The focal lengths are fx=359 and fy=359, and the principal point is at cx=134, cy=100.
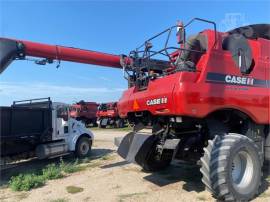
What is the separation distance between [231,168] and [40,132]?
6881 mm

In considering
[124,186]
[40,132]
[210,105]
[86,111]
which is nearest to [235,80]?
[210,105]

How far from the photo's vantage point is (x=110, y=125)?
3344 cm

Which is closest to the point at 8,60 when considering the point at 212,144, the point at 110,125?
the point at 212,144

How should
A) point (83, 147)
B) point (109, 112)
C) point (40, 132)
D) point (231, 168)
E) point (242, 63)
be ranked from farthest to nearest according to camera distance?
1. point (109, 112)
2. point (83, 147)
3. point (40, 132)
4. point (242, 63)
5. point (231, 168)

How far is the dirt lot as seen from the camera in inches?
268

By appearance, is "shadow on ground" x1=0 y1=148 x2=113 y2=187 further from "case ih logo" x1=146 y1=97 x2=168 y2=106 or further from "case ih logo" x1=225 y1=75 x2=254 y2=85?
"case ih logo" x1=225 y1=75 x2=254 y2=85

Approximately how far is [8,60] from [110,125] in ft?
80.3

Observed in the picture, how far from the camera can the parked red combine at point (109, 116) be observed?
3219 cm

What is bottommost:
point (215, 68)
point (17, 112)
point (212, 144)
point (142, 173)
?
point (142, 173)

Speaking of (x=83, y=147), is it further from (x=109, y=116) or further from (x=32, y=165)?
(x=109, y=116)

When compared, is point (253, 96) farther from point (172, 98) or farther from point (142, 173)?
point (142, 173)

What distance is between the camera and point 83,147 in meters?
13.0

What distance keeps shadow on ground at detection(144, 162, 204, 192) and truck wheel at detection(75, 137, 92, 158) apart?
14.2ft

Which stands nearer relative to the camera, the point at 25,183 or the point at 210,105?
the point at 210,105
